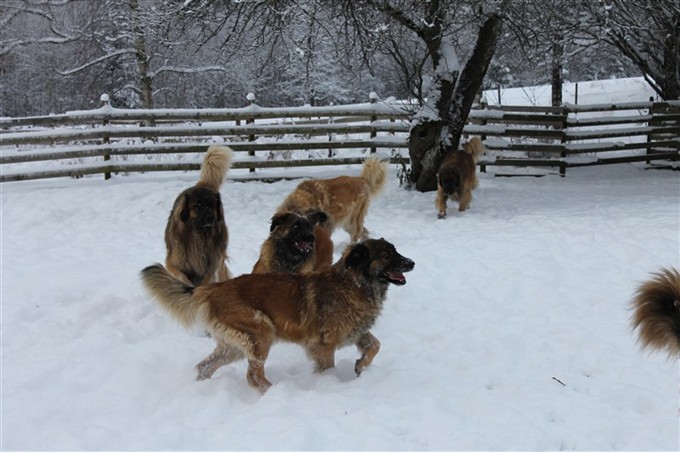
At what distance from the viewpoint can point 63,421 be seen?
421cm

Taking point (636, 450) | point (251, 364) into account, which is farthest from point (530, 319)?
point (251, 364)

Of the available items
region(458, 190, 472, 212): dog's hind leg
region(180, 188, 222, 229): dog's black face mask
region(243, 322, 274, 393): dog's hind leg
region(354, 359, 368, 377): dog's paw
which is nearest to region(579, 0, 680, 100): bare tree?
region(458, 190, 472, 212): dog's hind leg

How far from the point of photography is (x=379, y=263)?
4.88m

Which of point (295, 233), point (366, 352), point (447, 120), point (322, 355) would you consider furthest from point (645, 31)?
point (322, 355)

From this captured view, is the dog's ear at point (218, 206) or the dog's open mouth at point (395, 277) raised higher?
the dog's ear at point (218, 206)

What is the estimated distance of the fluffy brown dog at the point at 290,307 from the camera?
4.60 meters

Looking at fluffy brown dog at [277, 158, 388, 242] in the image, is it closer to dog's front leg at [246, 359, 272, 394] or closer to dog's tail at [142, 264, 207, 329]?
dog's tail at [142, 264, 207, 329]

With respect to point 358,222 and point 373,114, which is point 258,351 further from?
point 373,114

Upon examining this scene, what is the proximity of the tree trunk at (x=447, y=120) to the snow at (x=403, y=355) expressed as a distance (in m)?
2.50

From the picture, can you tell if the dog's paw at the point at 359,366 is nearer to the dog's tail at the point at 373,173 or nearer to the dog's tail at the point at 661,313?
the dog's tail at the point at 661,313

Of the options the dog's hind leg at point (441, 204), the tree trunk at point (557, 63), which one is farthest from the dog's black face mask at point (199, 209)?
the tree trunk at point (557, 63)

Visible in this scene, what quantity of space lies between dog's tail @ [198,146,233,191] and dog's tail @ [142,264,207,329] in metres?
2.11

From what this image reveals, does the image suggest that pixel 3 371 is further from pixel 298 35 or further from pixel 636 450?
pixel 298 35

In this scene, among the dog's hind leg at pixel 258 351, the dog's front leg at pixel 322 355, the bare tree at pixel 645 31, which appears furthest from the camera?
A: the bare tree at pixel 645 31
